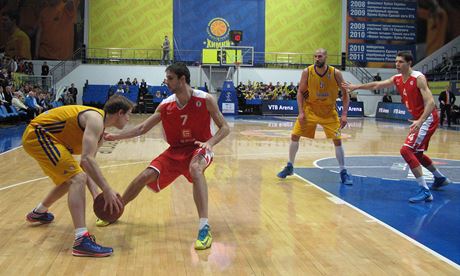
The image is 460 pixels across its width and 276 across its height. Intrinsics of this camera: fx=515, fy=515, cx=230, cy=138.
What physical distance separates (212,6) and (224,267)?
28.4 meters

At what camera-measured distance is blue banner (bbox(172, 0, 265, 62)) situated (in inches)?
1198

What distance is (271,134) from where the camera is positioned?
49.0 ft

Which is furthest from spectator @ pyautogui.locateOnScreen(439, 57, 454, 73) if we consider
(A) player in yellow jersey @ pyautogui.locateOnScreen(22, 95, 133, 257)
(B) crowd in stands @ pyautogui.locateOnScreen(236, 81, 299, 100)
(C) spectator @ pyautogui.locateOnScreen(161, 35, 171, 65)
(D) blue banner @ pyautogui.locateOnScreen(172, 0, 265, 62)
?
(A) player in yellow jersey @ pyautogui.locateOnScreen(22, 95, 133, 257)

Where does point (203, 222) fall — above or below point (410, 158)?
below

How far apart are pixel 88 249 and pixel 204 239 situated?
92cm

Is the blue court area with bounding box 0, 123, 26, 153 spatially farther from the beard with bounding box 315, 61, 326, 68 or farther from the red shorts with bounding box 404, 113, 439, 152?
the red shorts with bounding box 404, 113, 439, 152

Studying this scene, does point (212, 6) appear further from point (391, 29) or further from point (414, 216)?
point (414, 216)

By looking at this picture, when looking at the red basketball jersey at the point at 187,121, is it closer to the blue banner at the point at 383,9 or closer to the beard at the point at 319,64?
the beard at the point at 319,64

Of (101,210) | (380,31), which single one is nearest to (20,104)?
(101,210)

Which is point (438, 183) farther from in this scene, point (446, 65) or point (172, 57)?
point (172, 57)

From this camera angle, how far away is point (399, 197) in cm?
626

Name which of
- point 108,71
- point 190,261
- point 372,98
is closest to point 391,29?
point 372,98

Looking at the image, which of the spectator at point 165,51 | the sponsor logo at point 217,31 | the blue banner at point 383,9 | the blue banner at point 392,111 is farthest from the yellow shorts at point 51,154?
the sponsor logo at point 217,31

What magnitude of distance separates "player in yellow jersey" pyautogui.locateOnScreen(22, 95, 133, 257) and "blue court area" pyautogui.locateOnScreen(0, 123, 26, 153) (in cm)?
668
